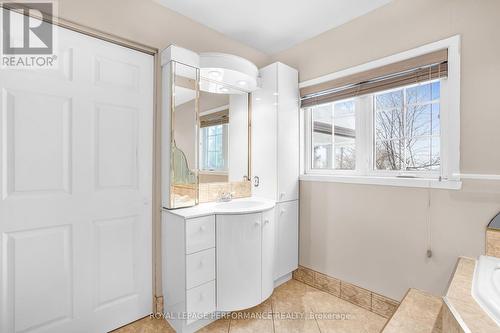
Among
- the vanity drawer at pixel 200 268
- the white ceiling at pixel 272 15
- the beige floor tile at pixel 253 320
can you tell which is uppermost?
the white ceiling at pixel 272 15

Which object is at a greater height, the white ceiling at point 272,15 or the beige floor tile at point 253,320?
the white ceiling at point 272,15

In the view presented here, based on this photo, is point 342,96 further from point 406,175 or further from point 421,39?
point 406,175

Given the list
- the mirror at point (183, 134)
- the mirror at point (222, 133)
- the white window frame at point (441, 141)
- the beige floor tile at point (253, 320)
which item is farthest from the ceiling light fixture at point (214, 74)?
the beige floor tile at point (253, 320)

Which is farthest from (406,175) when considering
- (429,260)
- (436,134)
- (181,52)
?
(181,52)

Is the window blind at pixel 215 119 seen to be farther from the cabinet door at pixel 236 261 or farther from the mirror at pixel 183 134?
the cabinet door at pixel 236 261

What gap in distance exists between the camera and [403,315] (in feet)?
4.58

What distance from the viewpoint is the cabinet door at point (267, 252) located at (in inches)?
76.0

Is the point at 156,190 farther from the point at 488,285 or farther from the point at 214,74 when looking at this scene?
the point at 488,285

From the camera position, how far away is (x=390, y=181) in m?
1.88

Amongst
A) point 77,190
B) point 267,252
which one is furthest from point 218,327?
point 77,190

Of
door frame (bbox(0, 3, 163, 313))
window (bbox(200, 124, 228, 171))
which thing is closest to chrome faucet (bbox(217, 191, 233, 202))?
window (bbox(200, 124, 228, 171))

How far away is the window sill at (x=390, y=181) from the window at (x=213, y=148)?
0.84 m

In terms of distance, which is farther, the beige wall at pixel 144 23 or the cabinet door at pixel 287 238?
the cabinet door at pixel 287 238

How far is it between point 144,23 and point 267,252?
Result: 6.55ft
